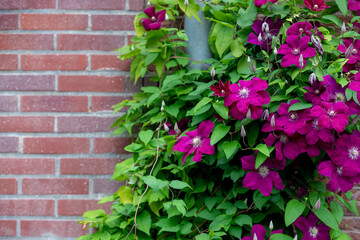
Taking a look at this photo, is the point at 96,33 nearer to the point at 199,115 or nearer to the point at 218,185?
the point at 199,115

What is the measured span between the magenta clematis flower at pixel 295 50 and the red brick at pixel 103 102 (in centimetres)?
73

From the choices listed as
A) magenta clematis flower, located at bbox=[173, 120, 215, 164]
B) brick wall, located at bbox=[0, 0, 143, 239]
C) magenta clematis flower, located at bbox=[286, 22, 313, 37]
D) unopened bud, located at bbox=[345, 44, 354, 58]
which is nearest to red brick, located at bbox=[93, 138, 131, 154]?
brick wall, located at bbox=[0, 0, 143, 239]

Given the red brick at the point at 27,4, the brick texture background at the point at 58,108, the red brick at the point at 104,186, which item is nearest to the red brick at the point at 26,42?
the brick texture background at the point at 58,108

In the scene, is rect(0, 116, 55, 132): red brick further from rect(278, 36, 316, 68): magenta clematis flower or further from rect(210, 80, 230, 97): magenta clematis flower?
rect(278, 36, 316, 68): magenta clematis flower

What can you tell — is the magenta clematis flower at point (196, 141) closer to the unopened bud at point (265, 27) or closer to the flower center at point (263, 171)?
the flower center at point (263, 171)

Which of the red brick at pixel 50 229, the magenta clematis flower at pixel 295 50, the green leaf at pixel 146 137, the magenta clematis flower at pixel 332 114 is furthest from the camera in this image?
the red brick at pixel 50 229

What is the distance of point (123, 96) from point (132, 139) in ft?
0.64

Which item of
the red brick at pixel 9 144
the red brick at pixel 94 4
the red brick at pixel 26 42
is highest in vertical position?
the red brick at pixel 94 4

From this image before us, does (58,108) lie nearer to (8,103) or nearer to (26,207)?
(8,103)

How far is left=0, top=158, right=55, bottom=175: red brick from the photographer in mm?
1579

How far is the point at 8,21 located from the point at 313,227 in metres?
1.49

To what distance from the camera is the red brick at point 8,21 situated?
5.19 ft

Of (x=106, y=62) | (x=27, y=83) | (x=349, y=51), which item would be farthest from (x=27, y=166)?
(x=349, y=51)

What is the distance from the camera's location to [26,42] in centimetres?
159
